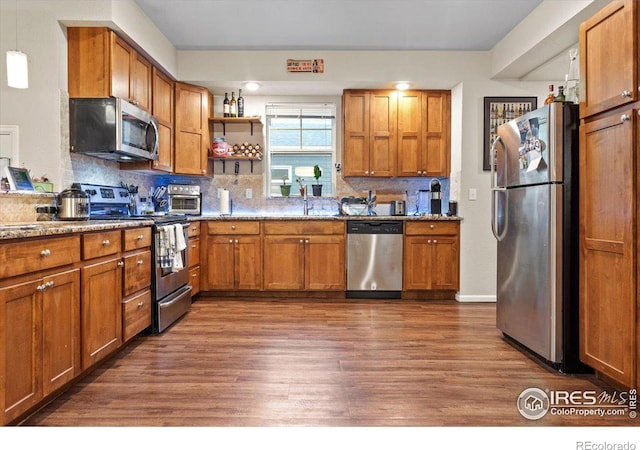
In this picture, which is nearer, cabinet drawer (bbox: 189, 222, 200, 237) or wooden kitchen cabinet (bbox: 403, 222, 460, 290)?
cabinet drawer (bbox: 189, 222, 200, 237)

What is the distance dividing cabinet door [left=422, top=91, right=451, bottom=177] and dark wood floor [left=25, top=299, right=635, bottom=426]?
1864 millimetres

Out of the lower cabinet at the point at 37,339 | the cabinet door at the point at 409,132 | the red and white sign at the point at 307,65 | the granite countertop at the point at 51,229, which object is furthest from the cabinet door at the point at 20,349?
the cabinet door at the point at 409,132

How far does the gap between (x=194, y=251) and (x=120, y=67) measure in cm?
181

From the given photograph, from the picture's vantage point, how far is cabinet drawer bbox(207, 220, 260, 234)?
4305mm

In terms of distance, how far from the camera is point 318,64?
4.25 metres

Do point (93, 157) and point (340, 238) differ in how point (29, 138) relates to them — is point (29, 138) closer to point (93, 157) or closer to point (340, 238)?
point (93, 157)

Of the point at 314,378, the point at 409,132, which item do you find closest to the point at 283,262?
the point at 409,132

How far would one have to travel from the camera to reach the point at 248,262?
4301mm

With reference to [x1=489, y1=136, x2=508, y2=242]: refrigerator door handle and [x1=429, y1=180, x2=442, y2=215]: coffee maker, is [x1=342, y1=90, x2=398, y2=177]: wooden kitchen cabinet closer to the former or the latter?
[x1=429, y1=180, x2=442, y2=215]: coffee maker

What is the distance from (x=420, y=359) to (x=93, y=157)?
2974mm

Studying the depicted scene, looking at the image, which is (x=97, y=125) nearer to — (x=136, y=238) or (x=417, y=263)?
(x=136, y=238)

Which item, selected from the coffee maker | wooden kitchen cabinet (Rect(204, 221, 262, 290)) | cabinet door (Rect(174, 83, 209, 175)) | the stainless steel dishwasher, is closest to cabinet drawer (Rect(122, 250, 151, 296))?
wooden kitchen cabinet (Rect(204, 221, 262, 290))

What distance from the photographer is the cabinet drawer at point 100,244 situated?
214cm
